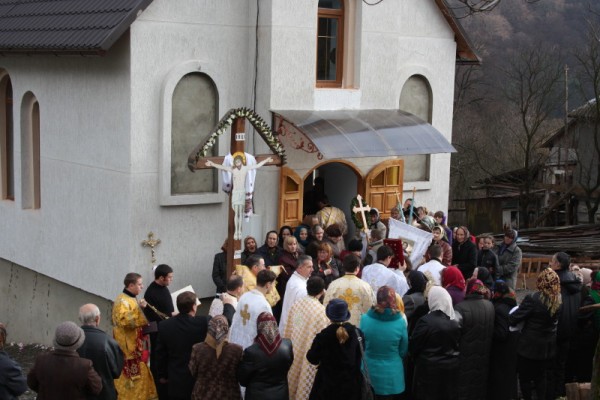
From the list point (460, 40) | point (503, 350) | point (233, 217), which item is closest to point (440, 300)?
point (503, 350)

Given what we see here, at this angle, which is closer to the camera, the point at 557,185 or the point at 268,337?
the point at 268,337

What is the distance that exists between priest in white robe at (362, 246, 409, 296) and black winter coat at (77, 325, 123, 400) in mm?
3518

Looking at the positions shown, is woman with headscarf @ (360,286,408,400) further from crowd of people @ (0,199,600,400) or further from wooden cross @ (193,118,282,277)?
wooden cross @ (193,118,282,277)

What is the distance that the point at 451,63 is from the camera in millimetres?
17672

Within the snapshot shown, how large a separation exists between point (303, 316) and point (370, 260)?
3.38 meters

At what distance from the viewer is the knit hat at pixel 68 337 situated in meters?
8.10

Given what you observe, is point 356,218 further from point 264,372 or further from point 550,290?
point 264,372

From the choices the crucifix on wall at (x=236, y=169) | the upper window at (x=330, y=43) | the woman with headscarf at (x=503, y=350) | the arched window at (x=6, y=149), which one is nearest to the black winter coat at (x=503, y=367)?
the woman with headscarf at (x=503, y=350)

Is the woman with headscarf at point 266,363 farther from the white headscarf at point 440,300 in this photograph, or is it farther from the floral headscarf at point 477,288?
the floral headscarf at point 477,288

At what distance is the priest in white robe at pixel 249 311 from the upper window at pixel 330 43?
21.2ft

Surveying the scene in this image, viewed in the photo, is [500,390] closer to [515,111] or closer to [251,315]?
[251,315]

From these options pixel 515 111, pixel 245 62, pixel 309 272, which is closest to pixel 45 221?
pixel 245 62

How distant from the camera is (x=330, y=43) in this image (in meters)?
15.7

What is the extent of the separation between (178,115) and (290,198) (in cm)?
219
